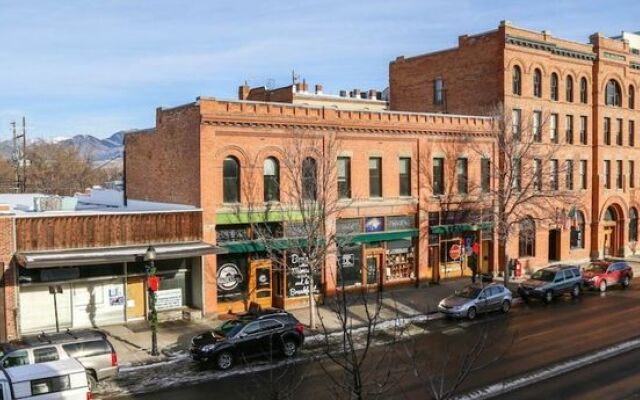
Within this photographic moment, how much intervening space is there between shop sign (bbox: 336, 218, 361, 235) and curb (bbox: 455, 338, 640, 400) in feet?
43.2

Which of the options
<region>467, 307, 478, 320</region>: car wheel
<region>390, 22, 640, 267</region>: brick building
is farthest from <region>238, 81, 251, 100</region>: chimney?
<region>467, 307, 478, 320</region>: car wheel

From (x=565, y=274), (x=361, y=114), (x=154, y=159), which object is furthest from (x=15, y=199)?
(x=565, y=274)

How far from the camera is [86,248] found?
989 inches

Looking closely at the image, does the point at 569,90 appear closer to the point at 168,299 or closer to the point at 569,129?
the point at 569,129

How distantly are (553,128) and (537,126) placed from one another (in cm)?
211

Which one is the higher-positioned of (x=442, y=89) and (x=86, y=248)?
(x=442, y=89)

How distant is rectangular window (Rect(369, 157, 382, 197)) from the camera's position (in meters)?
33.6

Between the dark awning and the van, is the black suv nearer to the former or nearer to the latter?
the dark awning

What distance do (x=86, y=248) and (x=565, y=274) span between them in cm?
2419

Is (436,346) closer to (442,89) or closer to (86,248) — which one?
(86,248)

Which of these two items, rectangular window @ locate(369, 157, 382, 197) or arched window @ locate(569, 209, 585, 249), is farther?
arched window @ locate(569, 209, 585, 249)

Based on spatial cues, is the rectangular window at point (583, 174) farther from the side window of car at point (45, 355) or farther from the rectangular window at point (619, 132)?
the side window of car at point (45, 355)

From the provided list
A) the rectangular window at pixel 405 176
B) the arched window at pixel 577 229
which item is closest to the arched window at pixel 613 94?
the arched window at pixel 577 229

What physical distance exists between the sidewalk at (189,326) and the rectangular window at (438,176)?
5.67m
